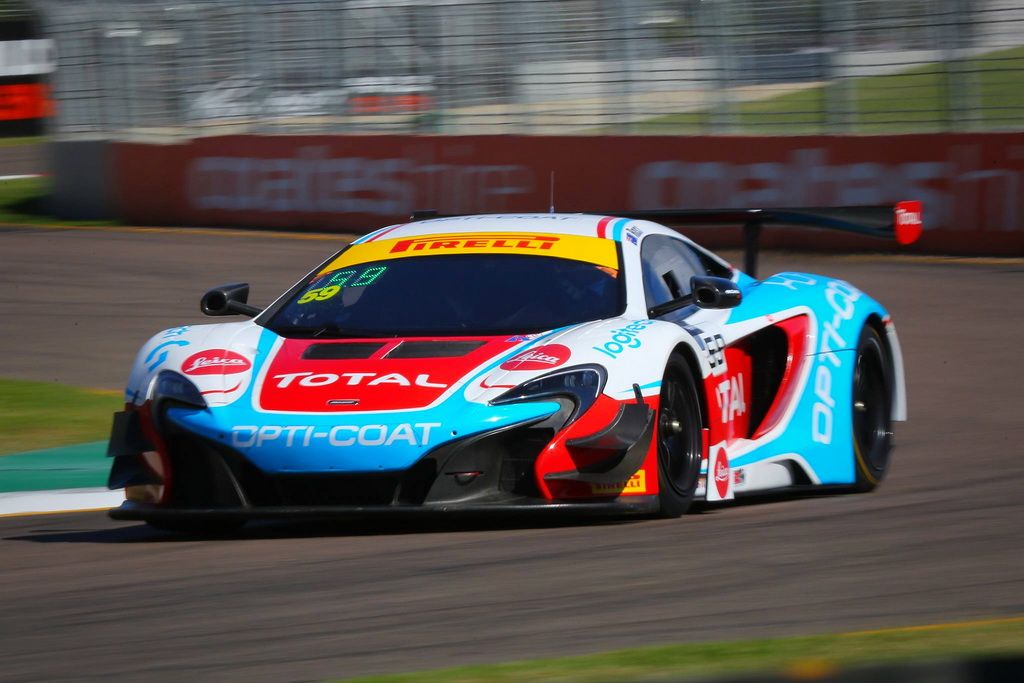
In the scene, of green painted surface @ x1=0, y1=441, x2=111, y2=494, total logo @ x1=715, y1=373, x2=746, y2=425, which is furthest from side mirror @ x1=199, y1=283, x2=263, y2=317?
total logo @ x1=715, y1=373, x2=746, y2=425

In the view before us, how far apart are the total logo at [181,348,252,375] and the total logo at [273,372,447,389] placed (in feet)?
0.56

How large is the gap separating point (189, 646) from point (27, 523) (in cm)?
303

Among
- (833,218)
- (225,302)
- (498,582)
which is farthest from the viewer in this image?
(833,218)

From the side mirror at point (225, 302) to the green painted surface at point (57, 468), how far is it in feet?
4.36

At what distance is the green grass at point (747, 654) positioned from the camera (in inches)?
161

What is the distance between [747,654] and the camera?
4.28m

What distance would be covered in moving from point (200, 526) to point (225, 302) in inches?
41.4

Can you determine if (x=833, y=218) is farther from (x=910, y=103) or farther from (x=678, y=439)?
(x=910, y=103)

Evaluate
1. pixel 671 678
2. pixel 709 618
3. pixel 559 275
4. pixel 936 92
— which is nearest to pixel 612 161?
pixel 936 92

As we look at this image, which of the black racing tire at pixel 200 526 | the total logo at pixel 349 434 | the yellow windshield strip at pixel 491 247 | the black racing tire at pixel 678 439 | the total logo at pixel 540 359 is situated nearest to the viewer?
the total logo at pixel 349 434

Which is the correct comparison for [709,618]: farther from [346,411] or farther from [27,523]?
[27,523]

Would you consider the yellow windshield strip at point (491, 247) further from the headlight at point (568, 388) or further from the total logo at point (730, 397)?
the headlight at point (568, 388)

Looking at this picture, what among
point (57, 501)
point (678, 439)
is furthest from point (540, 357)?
point (57, 501)

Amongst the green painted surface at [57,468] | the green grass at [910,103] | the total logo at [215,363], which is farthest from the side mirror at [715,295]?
the green grass at [910,103]
